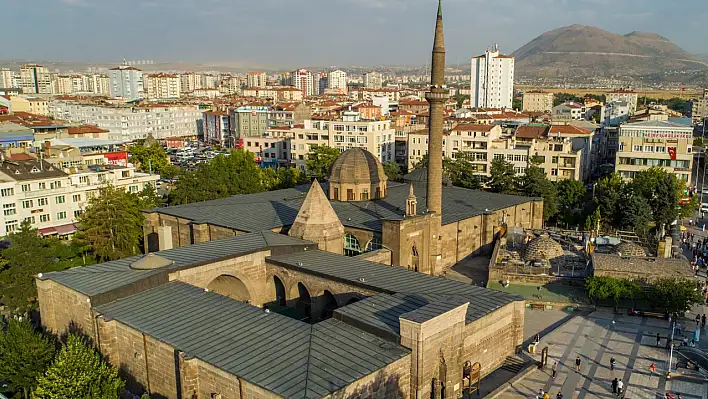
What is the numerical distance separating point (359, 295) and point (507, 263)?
17678 mm

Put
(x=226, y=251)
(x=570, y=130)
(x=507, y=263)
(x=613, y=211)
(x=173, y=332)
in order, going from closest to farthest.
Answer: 1. (x=173, y=332)
2. (x=226, y=251)
3. (x=507, y=263)
4. (x=613, y=211)
5. (x=570, y=130)

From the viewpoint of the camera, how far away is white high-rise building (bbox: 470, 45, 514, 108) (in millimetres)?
162875

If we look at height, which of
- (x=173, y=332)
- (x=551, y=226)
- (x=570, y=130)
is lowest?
(x=551, y=226)

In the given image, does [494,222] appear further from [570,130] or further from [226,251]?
[570,130]

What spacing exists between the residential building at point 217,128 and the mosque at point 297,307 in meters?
85.7

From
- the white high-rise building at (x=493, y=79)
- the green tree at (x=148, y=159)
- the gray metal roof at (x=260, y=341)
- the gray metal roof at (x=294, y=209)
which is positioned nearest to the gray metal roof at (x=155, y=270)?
the gray metal roof at (x=260, y=341)

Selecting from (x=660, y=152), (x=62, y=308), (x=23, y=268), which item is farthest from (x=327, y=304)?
(x=660, y=152)

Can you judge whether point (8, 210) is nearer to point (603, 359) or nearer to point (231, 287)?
point (231, 287)

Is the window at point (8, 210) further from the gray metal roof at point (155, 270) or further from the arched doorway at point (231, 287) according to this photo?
the arched doorway at point (231, 287)

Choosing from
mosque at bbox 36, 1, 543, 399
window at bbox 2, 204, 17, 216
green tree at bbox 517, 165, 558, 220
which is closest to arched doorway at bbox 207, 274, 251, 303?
mosque at bbox 36, 1, 543, 399

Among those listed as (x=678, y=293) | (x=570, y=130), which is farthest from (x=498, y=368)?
(x=570, y=130)

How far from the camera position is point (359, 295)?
88.5 feet

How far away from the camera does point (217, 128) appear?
128 metres

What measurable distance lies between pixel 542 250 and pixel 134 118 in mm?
97817
